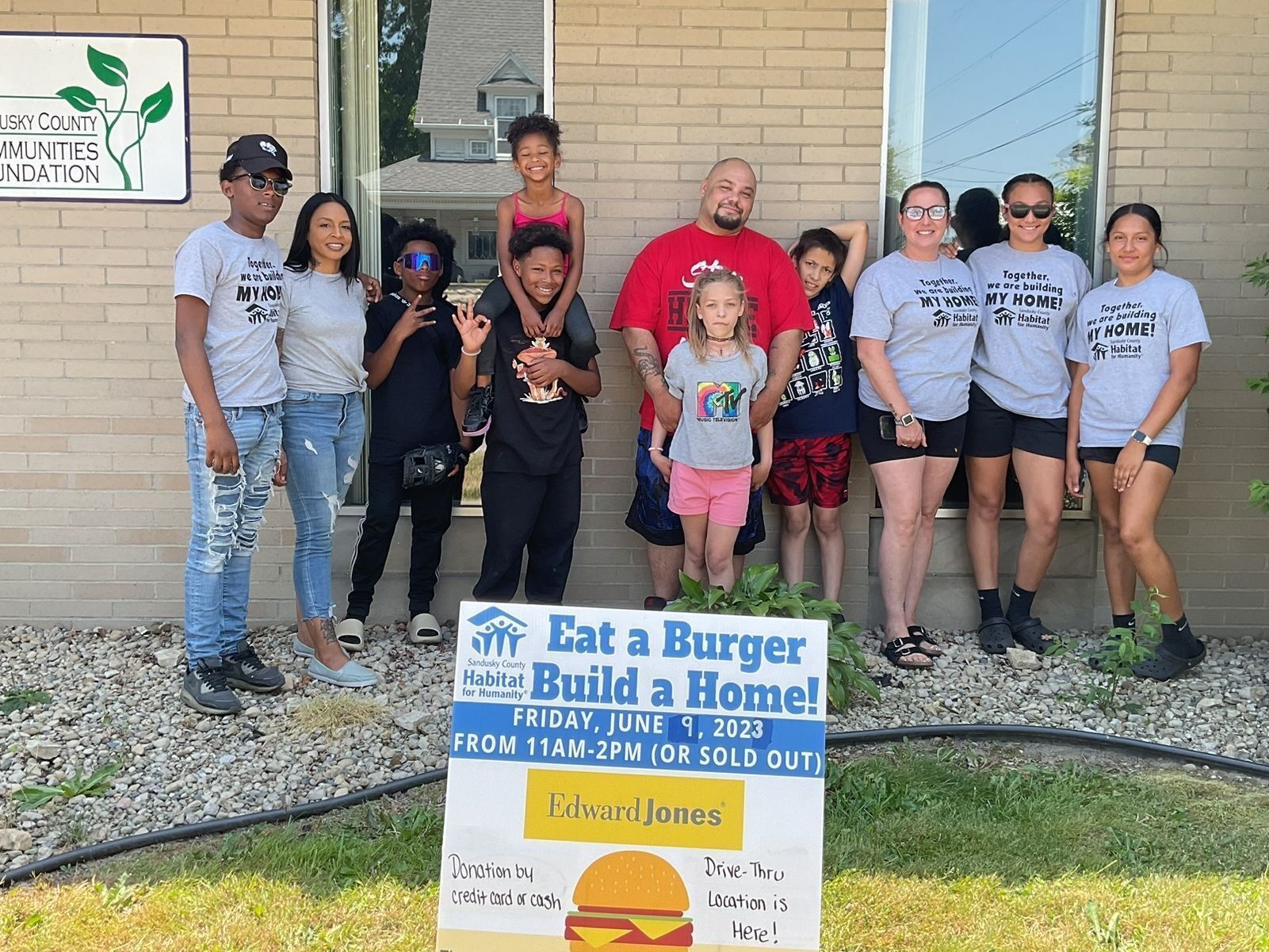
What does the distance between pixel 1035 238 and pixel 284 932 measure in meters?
4.00

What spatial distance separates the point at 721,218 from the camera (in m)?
4.66

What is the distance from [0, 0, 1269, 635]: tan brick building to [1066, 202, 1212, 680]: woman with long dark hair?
2.29 ft

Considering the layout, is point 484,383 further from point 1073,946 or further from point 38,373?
point 1073,946

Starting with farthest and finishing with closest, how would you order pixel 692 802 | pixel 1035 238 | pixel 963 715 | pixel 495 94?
pixel 495 94
pixel 1035 238
pixel 963 715
pixel 692 802

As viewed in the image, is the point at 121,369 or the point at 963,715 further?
the point at 121,369

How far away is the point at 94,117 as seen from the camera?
5125 mm

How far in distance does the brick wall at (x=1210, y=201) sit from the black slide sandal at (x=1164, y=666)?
0.63 metres

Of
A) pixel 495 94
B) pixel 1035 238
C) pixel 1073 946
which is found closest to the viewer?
pixel 1073 946

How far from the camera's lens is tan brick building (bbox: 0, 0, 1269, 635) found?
5.17 metres

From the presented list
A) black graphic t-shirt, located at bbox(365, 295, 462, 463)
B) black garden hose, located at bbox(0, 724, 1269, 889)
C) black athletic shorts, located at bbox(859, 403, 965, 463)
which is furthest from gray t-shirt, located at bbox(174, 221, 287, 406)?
black athletic shorts, located at bbox(859, 403, 965, 463)

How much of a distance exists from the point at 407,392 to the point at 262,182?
3.58 feet

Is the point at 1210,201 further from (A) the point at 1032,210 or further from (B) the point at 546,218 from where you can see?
(B) the point at 546,218

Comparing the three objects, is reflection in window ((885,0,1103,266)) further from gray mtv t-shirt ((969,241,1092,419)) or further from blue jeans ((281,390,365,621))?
blue jeans ((281,390,365,621))

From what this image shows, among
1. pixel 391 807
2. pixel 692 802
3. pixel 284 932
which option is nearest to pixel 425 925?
pixel 284 932
